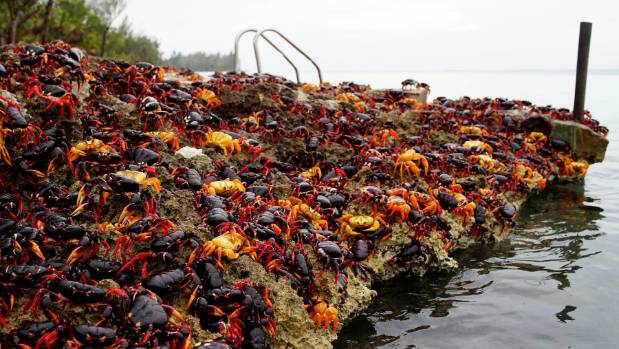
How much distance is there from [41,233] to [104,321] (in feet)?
4.21

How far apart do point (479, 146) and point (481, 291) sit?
522cm

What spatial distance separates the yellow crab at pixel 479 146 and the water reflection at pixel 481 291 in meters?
2.09

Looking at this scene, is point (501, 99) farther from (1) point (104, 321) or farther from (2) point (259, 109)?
(1) point (104, 321)

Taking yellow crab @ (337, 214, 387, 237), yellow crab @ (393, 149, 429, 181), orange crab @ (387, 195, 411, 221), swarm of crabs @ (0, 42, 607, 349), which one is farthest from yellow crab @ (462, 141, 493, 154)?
yellow crab @ (337, 214, 387, 237)

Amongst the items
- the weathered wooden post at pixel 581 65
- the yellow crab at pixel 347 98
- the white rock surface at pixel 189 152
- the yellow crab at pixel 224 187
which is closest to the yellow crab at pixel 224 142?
the white rock surface at pixel 189 152

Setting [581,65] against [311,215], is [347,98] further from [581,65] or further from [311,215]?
[581,65]

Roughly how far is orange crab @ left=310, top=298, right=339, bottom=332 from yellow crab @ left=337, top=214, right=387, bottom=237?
1.60 metres

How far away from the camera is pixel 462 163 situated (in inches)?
412

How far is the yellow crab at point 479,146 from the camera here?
11.8m

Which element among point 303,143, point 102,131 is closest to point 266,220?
point 102,131

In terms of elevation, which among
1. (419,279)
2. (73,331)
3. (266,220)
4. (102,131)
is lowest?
(419,279)

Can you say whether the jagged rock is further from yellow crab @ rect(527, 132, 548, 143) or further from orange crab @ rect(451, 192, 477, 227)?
orange crab @ rect(451, 192, 477, 227)

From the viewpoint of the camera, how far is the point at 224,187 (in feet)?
22.5

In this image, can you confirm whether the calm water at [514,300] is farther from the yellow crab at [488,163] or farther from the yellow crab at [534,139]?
the yellow crab at [534,139]
